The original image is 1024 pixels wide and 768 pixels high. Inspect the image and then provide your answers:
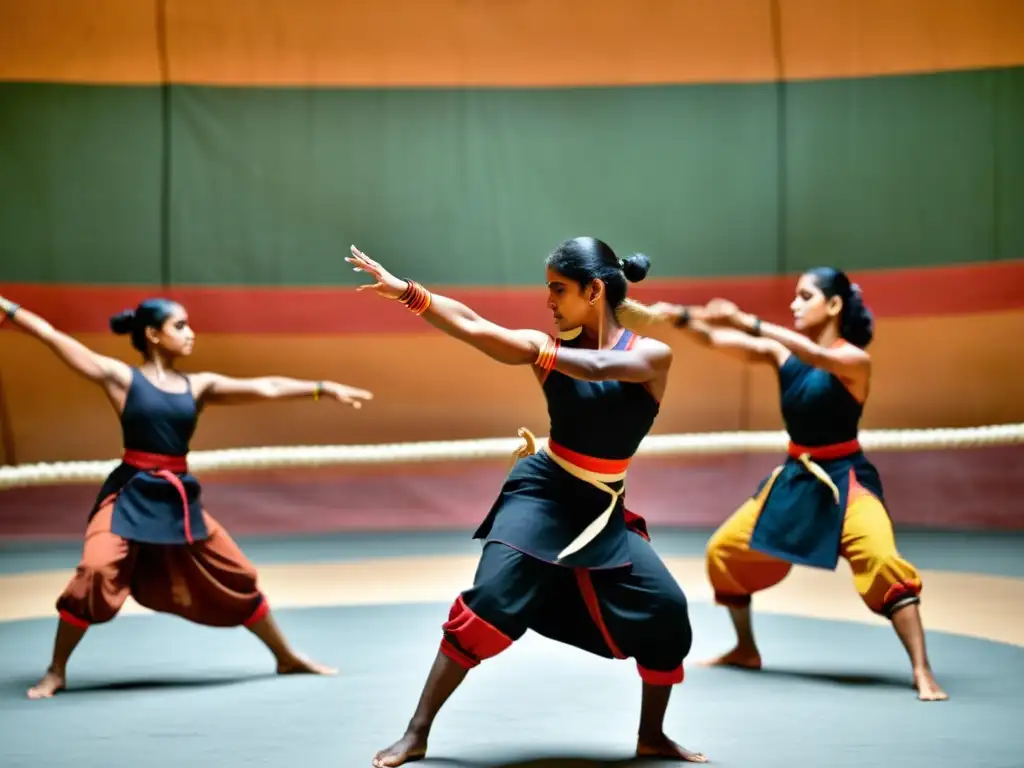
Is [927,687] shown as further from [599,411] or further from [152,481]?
[152,481]

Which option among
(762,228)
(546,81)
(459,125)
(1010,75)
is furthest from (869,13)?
(459,125)

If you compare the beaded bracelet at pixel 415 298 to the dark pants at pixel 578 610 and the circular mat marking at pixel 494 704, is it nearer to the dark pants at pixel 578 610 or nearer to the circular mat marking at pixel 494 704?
the dark pants at pixel 578 610

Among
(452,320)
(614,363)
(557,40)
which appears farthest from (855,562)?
(557,40)

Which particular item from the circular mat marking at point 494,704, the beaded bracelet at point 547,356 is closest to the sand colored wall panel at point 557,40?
the circular mat marking at point 494,704

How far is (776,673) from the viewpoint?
321cm

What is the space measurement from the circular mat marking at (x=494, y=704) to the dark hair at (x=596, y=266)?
0.91 m

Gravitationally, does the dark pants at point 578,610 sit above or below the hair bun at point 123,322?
below

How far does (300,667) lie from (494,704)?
61 cm

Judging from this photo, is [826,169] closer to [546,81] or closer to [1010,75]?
[1010,75]

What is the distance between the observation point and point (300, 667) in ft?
10.6

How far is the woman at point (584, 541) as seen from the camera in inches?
93.4

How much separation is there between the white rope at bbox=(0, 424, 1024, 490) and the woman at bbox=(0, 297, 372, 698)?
1852mm

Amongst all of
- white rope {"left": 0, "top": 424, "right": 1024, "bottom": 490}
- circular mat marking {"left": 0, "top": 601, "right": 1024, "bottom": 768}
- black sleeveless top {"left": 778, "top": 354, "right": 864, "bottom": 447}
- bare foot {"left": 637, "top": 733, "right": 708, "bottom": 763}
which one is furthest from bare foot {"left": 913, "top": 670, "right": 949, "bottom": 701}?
white rope {"left": 0, "top": 424, "right": 1024, "bottom": 490}

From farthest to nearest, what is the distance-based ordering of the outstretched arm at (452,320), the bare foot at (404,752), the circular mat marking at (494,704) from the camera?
the circular mat marking at (494,704) → the bare foot at (404,752) → the outstretched arm at (452,320)
